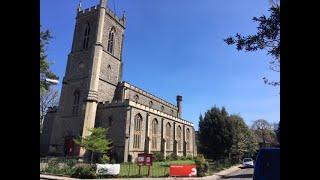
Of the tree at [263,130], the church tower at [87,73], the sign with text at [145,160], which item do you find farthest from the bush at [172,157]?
the tree at [263,130]

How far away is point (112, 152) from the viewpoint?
1800 inches

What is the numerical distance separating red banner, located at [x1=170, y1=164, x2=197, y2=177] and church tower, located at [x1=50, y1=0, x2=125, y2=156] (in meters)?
18.4

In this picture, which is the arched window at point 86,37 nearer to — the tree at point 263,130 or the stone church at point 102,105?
the stone church at point 102,105

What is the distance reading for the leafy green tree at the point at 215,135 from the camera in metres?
56.7

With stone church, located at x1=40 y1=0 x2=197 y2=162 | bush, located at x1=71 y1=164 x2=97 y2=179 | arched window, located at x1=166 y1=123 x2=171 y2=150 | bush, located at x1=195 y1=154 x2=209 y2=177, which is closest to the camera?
bush, located at x1=71 y1=164 x2=97 y2=179

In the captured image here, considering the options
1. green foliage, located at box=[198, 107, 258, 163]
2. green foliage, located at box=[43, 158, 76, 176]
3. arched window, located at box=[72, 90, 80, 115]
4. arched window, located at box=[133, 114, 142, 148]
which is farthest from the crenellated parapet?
green foliage, located at box=[43, 158, 76, 176]

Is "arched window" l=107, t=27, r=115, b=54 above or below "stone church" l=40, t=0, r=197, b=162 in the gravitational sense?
above

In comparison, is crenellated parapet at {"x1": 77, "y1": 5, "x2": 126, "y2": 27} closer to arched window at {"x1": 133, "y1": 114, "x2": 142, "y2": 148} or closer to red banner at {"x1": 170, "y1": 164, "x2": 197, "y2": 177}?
arched window at {"x1": 133, "y1": 114, "x2": 142, "y2": 148}

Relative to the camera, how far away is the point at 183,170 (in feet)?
105

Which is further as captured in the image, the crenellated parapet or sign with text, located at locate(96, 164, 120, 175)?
the crenellated parapet

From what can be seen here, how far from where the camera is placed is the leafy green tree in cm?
5669

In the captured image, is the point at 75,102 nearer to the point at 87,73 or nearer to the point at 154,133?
the point at 87,73
